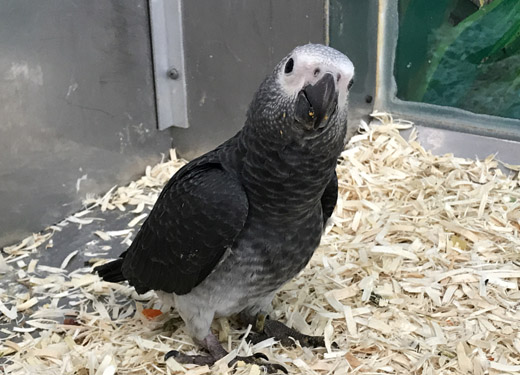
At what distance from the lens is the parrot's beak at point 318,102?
4.58 ft

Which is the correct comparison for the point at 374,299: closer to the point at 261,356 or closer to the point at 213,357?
the point at 261,356

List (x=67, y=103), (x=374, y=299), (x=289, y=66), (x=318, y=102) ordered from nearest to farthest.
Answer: (x=318, y=102) → (x=289, y=66) → (x=374, y=299) → (x=67, y=103)

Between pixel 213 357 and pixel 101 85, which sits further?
pixel 101 85

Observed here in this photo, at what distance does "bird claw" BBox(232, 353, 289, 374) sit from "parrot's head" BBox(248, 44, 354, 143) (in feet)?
2.63

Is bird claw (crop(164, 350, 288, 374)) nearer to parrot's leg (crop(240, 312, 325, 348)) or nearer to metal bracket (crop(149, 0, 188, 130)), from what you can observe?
parrot's leg (crop(240, 312, 325, 348))

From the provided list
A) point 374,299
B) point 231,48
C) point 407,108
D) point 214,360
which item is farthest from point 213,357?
point 407,108

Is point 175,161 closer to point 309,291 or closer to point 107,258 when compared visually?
point 107,258

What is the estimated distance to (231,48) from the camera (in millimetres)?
3006

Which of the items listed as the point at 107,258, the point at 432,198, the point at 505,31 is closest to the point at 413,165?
the point at 432,198

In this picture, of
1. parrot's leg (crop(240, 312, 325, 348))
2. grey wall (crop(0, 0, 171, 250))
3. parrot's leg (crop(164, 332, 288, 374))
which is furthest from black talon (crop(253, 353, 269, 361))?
grey wall (crop(0, 0, 171, 250))

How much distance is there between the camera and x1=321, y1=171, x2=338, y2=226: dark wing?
1.95m

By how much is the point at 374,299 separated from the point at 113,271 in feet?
3.18

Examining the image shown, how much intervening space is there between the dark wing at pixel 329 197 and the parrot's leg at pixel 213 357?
0.51 m

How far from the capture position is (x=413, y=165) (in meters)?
3.03
